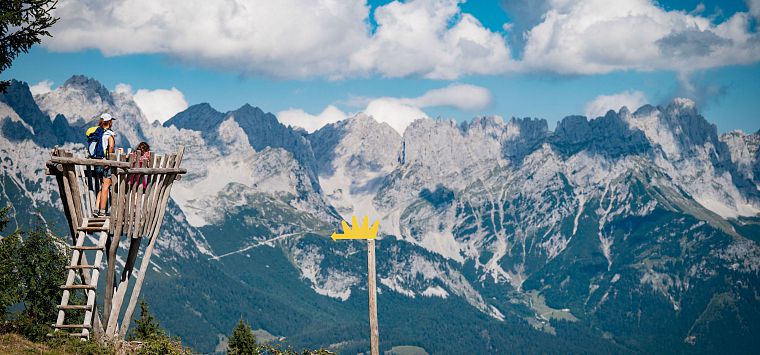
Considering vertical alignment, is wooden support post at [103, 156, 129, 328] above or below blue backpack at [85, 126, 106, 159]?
below

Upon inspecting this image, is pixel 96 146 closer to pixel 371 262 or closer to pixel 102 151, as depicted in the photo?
pixel 102 151

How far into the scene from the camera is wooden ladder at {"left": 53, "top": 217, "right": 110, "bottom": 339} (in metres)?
35.4

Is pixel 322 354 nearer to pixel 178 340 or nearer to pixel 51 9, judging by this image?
pixel 178 340

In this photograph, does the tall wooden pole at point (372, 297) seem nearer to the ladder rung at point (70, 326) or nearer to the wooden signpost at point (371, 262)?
the wooden signpost at point (371, 262)

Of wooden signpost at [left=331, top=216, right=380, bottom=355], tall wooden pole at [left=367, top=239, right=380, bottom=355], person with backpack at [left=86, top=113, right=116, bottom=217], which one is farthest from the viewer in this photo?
Result: person with backpack at [left=86, top=113, right=116, bottom=217]

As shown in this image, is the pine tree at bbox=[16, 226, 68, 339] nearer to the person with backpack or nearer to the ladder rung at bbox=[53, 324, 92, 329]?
the ladder rung at bbox=[53, 324, 92, 329]

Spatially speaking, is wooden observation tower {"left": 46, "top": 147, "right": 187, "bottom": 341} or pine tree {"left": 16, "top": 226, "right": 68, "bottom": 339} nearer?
wooden observation tower {"left": 46, "top": 147, "right": 187, "bottom": 341}

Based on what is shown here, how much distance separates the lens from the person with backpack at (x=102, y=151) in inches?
1455

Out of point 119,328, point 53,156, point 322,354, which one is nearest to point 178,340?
point 119,328

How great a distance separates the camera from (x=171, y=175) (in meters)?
39.0

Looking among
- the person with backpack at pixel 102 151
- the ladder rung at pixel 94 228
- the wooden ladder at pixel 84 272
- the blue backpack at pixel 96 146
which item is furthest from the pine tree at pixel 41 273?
the blue backpack at pixel 96 146

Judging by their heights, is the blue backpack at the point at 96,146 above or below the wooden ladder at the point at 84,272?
above

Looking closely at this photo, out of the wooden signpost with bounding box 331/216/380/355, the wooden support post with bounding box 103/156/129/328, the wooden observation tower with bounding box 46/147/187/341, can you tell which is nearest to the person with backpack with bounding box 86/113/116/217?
the wooden observation tower with bounding box 46/147/187/341

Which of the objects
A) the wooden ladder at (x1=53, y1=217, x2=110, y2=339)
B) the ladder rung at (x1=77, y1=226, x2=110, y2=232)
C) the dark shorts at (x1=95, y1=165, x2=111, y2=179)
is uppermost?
the dark shorts at (x1=95, y1=165, x2=111, y2=179)
